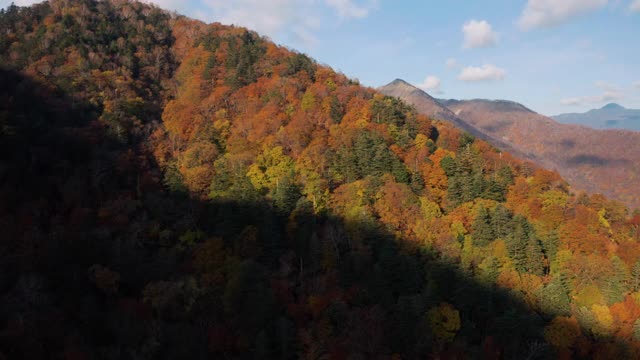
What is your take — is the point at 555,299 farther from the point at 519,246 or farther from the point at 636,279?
the point at 636,279

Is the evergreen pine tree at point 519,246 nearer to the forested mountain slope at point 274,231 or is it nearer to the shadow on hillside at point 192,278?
the forested mountain slope at point 274,231

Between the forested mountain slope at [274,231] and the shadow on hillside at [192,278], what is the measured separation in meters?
0.19

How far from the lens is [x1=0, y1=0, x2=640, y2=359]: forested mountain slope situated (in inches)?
1356

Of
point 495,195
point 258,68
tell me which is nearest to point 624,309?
point 495,195

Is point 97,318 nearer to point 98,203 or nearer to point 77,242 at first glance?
point 77,242

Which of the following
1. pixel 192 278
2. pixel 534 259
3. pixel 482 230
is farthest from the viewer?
pixel 482 230

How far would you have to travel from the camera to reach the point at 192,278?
131 ft

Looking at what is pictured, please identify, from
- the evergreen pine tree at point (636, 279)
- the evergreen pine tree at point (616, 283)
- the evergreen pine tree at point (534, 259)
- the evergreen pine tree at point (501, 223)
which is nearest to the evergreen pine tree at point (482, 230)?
the evergreen pine tree at point (501, 223)

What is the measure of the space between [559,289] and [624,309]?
235 inches

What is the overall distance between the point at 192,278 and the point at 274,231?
11.3 metres

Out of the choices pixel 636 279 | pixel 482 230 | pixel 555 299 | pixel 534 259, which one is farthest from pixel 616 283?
pixel 482 230

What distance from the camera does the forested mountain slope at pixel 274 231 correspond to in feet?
113

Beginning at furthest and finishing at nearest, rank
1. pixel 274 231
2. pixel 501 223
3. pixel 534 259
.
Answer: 1. pixel 501 223
2. pixel 274 231
3. pixel 534 259

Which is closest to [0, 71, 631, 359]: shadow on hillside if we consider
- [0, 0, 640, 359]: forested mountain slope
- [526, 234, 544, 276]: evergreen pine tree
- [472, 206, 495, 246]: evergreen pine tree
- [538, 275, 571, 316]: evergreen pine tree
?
[0, 0, 640, 359]: forested mountain slope
